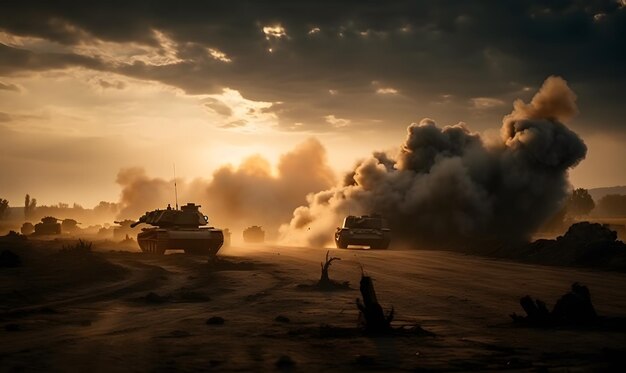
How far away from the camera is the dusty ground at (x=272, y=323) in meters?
8.32

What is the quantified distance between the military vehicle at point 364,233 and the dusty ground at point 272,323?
18.8 m

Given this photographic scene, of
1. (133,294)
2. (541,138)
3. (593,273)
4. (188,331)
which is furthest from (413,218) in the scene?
(188,331)

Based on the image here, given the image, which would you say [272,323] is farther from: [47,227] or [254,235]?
[47,227]

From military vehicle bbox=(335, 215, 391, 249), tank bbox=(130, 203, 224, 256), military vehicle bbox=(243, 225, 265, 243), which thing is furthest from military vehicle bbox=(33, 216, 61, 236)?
tank bbox=(130, 203, 224, 256)

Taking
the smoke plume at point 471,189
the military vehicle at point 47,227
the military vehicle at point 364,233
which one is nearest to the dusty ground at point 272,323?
the military vehicle at point 364,233

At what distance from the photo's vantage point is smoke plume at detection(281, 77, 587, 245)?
55969mm

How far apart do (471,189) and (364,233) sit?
707 inches

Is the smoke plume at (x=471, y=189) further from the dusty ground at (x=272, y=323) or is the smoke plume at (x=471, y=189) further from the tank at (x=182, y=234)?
the dusty ground at (x=272, y=323)

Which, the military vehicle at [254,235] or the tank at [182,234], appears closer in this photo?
the tank at [182,234]

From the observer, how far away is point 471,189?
5666 centimetres

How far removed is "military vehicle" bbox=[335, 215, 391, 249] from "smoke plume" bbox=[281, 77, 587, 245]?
1127 centimetres

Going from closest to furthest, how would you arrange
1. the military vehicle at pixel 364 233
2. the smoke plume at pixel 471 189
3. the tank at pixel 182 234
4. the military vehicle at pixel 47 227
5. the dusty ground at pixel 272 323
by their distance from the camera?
the dusty ground at pixel 272 323 → the tank at pixel 182 234 → the military vehicle at pixel 364 233 → the smoke plume at pixel 471 189 → the military vehicle at pixel 47 227

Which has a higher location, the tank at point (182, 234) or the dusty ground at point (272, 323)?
the tank at point (182, 234)

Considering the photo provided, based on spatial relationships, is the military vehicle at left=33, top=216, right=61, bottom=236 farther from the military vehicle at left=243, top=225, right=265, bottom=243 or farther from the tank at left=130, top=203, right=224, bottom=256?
the tank at left=130, top=203, right=224, bottom=256
